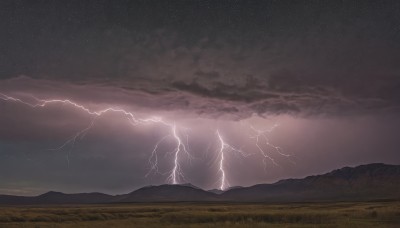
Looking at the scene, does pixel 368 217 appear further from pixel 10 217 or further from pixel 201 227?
pixel 10 217

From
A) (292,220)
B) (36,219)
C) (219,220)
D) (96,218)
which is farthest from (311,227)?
(36,219)

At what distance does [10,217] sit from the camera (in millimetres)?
59656

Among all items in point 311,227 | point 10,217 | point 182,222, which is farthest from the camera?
point 10,217

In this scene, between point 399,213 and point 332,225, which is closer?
point 332,225

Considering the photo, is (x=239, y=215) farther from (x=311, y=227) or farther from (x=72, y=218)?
(x=72, y=218)

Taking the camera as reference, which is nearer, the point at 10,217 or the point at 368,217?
the point at 368,217

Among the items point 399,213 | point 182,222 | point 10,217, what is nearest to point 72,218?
point 10,217

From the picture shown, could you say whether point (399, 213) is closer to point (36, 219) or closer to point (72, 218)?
point (72, 218)

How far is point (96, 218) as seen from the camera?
6097 centimetres

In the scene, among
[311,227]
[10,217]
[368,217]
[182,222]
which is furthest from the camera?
[10,217]

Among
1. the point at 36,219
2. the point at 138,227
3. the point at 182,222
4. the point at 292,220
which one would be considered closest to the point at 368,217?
the point at 292,220

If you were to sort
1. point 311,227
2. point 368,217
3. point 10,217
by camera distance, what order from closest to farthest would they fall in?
point 311,227
point 368,217
point 10,217

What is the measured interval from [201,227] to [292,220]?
1255 cm

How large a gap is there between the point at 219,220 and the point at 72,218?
20154mm
